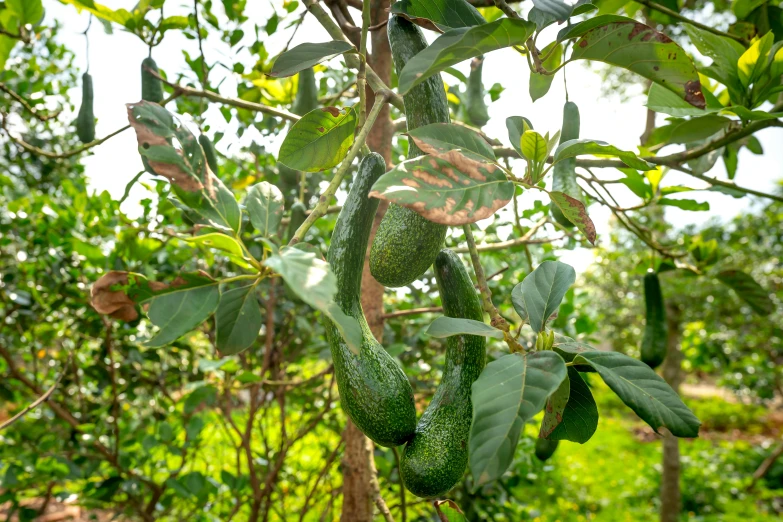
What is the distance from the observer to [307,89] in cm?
104

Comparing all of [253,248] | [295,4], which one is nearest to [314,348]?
[253,248]

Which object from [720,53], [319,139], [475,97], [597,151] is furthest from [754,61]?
[319,139]

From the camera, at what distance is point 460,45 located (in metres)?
0.43

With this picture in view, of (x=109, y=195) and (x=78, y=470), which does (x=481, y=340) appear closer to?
(x=109, y=195)

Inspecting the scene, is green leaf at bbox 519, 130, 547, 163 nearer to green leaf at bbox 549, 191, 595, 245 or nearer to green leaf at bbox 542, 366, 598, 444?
green leaf at bbox 549, 191, 595, 245

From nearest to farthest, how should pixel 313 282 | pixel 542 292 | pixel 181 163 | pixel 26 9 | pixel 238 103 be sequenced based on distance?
pixel 313 282 < pixel 181 163 < pixel 542 292 < pixel 238 103 < pixel 26 9

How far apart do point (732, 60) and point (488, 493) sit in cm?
147

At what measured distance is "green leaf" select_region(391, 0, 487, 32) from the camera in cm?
55

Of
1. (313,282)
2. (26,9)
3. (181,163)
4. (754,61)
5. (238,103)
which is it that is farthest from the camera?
(26,9)

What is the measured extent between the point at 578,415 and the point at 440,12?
45 cm

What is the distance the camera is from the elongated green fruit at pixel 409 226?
0.59 m

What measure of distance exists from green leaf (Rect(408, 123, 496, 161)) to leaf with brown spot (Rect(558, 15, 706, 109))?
158mm

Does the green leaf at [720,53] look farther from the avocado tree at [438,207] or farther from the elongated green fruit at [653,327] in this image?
the elongated green fruit at [653,327]

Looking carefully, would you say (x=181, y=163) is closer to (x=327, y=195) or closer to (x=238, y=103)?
(x=327, y=195)
